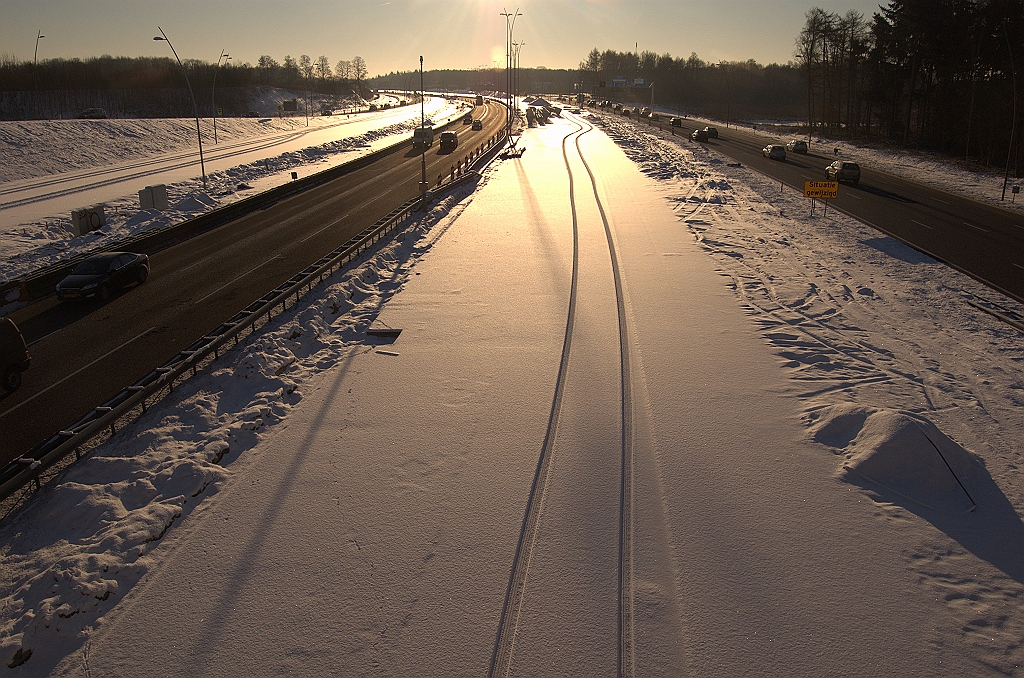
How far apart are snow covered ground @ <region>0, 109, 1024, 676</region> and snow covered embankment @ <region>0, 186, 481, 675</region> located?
0.04 m

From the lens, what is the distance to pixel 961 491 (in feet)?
30.8

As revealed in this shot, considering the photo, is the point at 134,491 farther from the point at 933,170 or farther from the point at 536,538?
the point at 933,170

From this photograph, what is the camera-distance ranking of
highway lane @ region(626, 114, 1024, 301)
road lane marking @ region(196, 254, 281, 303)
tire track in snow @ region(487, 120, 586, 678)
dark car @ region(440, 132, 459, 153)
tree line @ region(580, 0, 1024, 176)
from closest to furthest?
tire track in snow @ region(487, 120, 586, 678) → road lane marking @ region(196, 254, 281, 303) → highway lane @ region(626, 114, 1024, 301) → tree line @ region(580, 0, 1024, 176) → dark car @ region(440, 132, 459, 153)

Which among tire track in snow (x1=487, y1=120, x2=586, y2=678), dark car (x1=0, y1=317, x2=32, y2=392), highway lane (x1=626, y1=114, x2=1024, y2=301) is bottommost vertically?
tire track in snow (x1=487, y1=120, x2=586, y2=678)

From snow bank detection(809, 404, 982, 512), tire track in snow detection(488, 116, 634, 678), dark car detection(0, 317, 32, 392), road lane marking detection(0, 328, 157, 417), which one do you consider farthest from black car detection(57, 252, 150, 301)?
snow bank detection(809, 404, 982, 512)

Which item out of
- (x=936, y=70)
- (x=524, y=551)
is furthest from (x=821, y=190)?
(x=936, y=70)

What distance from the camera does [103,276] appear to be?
727 inches

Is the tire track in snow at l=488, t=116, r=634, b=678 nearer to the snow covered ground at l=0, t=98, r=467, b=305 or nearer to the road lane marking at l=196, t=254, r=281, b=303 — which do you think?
the road lane marking at l=196, t=254, r=281, b=303

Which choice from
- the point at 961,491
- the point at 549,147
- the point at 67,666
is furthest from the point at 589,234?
the point at 549,147

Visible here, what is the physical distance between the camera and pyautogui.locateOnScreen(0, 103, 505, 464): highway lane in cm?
1235

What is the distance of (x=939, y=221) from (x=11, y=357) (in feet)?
122

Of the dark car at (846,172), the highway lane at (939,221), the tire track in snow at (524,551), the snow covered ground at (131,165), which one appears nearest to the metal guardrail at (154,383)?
the tire track in snow at (524,551)

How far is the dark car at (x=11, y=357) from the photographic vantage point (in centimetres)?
1253

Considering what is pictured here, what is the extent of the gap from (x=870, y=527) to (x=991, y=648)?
2.07 metres
